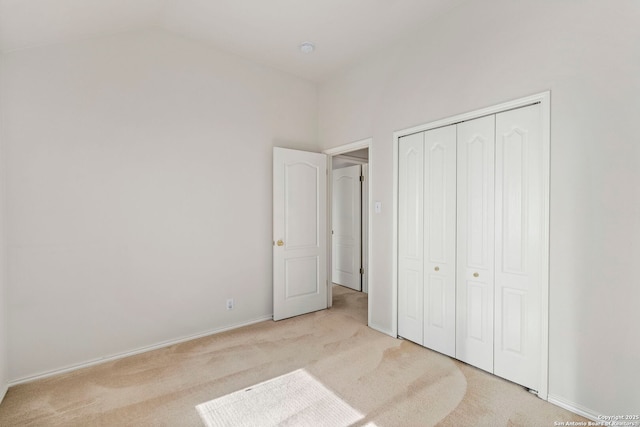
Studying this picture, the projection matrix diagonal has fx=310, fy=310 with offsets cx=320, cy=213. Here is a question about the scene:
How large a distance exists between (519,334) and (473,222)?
90 centimetres

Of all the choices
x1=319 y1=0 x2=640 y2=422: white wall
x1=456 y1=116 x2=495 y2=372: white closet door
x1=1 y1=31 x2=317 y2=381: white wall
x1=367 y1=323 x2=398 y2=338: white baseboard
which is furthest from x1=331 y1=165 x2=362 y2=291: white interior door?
x1=319 y1=0 x2=640 y2=422: white wall

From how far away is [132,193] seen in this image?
2.85m

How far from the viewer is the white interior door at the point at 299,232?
12.2 ft

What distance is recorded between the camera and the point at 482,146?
253 centimetres

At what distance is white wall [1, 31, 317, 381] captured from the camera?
2422 millimetres

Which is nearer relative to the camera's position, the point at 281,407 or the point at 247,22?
the point at 281,407

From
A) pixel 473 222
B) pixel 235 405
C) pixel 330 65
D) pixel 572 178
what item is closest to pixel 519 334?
pixel 473 222

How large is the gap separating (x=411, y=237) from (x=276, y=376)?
5.78 ft

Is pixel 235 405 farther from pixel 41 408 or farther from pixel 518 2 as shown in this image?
pixel 518 2

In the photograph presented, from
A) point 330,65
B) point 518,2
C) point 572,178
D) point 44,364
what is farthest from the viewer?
point 330,65

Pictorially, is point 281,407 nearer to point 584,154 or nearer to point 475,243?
point 475,243

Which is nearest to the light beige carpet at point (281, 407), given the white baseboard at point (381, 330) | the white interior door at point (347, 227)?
the white baseboard at point (381, 330)

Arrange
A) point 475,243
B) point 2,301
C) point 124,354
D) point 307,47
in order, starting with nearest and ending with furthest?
point 2,301, point 475,243, point 124,354, point 307,47

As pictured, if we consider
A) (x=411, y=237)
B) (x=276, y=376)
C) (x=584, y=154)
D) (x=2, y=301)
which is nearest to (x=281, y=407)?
(x=276, y=376)
